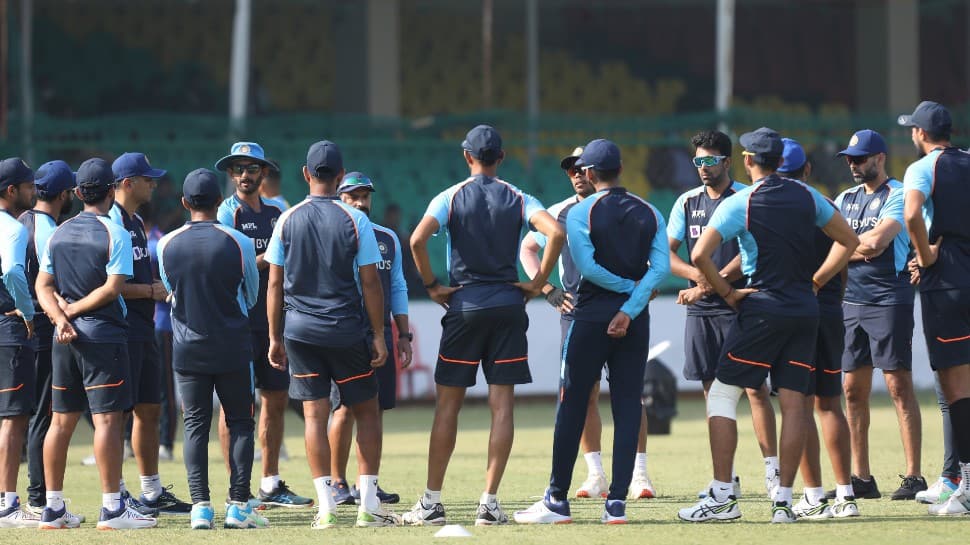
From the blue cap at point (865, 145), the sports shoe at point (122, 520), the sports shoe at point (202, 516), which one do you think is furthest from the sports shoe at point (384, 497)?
the blue cap at point (865, 145)

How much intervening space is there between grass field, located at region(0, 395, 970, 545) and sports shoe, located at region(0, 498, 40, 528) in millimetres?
330

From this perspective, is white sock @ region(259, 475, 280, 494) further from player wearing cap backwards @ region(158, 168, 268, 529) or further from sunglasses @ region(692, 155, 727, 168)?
sunglasses @ region(692, 155, 727, 168)

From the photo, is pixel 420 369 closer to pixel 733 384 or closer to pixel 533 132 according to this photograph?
pixel 533 132

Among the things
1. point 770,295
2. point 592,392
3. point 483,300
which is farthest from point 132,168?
point 770,295

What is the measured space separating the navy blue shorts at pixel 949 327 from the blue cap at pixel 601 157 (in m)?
2.17

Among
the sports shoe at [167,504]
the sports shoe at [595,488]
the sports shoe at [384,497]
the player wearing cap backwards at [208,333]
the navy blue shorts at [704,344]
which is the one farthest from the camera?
the sports shoe at [595,488]

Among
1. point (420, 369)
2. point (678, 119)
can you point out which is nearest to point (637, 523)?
point (420, 369)

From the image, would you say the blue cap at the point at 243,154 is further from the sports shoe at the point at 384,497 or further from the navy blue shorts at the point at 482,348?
the sports shoe at the point at 384,497

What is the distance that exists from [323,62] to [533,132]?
437 inches

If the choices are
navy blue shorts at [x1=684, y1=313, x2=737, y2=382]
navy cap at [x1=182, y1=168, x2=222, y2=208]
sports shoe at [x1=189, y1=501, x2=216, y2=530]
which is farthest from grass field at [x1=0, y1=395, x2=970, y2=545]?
navy cap at [x1=182, y1=168, x2=222, y2=208]

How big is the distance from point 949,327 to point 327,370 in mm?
3765

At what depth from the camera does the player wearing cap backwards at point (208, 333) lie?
852 cm

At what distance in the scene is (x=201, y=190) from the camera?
8.59 meters

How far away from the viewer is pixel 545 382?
57.9 ft
